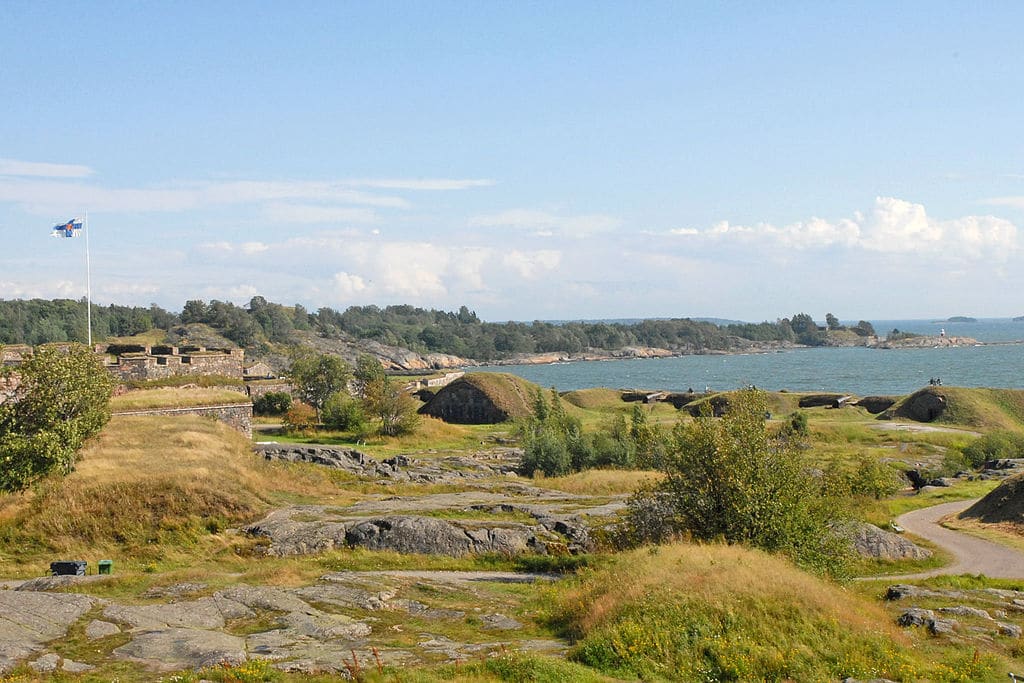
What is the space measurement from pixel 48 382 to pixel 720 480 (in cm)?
2745

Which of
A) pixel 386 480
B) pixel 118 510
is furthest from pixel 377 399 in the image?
pixel 118 510

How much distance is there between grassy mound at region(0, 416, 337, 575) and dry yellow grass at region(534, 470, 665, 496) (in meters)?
14.9

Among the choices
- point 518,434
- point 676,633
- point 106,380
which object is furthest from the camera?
point 518,434

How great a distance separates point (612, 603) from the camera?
22.0 m

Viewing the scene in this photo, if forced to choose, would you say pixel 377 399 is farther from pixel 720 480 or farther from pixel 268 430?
pixel 720 480

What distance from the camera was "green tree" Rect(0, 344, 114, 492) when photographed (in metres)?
33.4

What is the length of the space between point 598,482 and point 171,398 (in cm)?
2859

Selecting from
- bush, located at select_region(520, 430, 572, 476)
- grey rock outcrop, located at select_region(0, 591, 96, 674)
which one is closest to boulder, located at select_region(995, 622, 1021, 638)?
grey rock outcrop, located at select_region(0, 591, 96, 674)

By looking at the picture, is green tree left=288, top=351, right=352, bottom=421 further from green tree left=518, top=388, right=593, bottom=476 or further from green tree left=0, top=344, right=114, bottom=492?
green tree left=0, top=344, right=114, bottom=492

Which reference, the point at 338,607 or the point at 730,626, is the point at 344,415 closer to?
the point at 338,607

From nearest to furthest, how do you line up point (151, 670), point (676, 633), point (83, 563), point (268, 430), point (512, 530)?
point (151, 670), point (676, 633), point (83, 563), point (512, 530), point (268, 430)

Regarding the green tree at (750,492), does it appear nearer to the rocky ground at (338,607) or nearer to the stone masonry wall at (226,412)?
the rocky ground at (338,607)

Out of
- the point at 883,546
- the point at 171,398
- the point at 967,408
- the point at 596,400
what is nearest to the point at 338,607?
the point at 883,546

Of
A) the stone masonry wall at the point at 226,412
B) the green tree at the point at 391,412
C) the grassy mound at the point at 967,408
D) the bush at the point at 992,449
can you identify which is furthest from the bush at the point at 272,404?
the grassy mound at the point at 967,408
